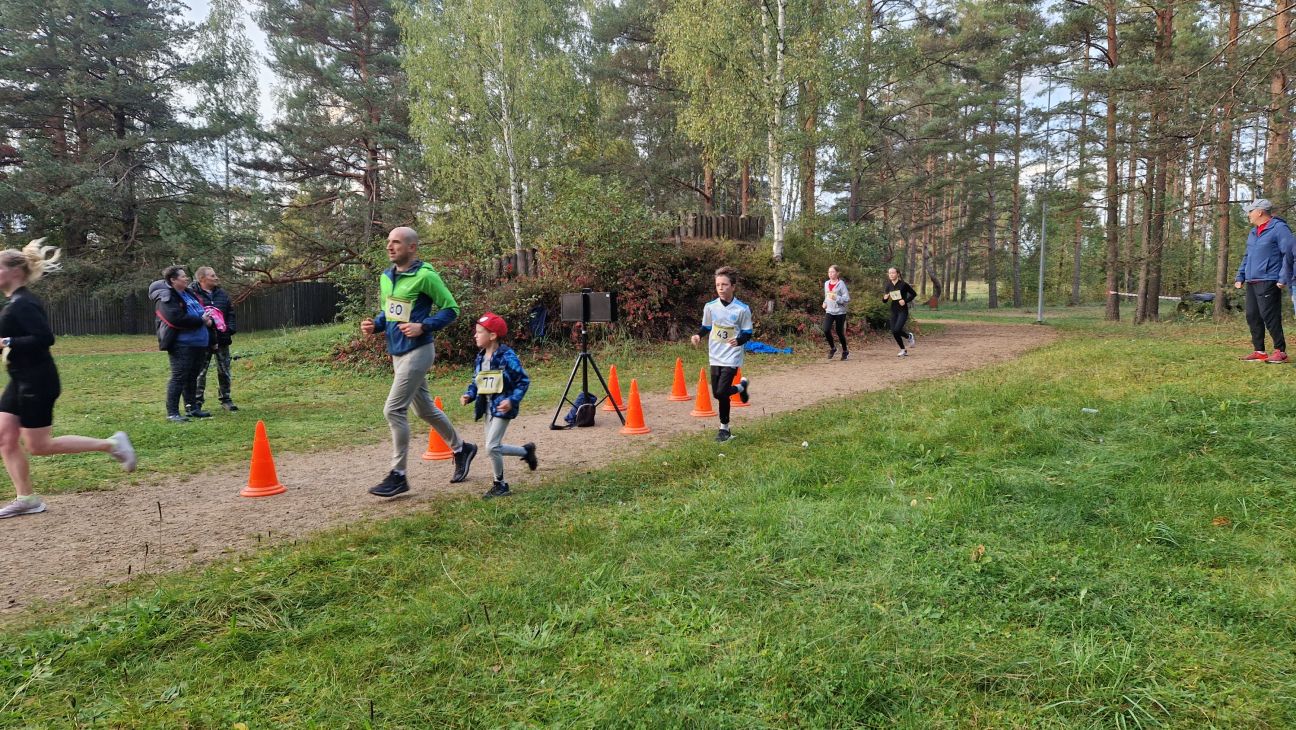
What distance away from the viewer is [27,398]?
181 inches

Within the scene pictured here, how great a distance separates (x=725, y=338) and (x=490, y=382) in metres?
2.53

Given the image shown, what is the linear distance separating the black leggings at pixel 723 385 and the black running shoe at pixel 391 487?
3.07m

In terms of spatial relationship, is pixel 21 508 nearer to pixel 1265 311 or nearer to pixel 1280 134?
pixel 1265 311

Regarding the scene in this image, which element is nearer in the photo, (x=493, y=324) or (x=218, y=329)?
(x=493, y=324)

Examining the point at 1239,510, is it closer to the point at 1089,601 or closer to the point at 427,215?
the point at 1089,601

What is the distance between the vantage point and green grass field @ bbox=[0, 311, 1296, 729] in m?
2.42

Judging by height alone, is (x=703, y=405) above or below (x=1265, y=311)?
below

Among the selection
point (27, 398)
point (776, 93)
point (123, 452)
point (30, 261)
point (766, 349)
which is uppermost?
point (776, 93)

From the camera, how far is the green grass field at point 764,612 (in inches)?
95.3

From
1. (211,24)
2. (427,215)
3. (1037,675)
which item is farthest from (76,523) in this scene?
(211,24)

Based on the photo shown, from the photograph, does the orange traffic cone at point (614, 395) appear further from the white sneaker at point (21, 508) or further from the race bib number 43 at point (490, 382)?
the white sneaker at point (21, 508)

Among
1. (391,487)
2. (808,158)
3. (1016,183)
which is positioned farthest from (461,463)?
(1016,183)

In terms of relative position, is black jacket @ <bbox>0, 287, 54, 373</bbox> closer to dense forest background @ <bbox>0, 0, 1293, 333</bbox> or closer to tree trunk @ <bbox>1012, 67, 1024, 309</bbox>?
dense forest background @ <bbox>0, 0, 1293, 333</bbox>

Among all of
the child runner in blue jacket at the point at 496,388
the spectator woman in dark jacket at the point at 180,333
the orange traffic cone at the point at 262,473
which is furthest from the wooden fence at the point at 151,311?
the child runner in blue jacket at the point at 496,388
